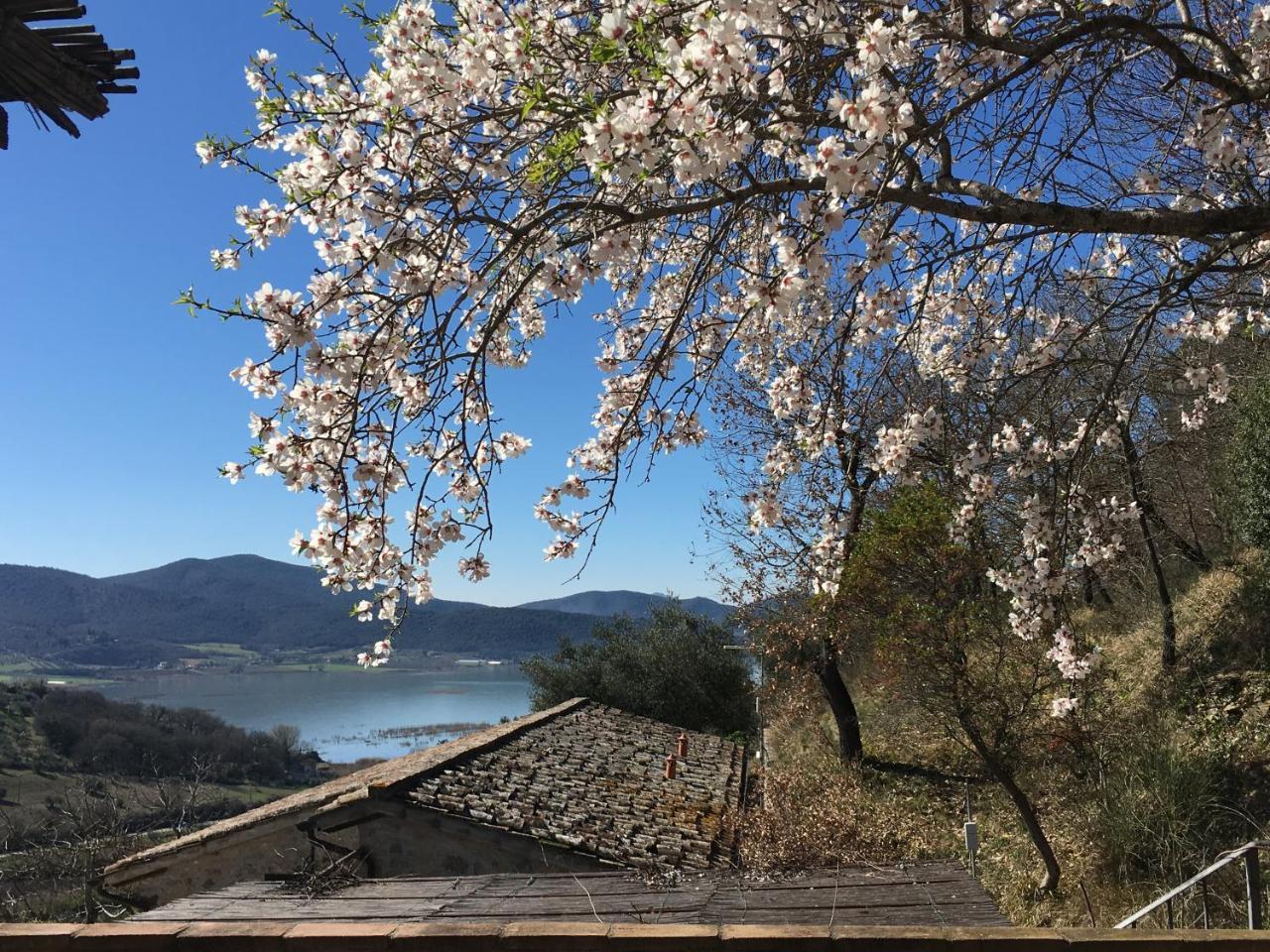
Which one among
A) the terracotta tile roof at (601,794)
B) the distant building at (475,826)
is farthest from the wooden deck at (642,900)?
the terracotta tile roof at (601,794)

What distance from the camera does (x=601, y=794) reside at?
11.2 meters

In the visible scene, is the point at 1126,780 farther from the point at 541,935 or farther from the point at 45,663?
the point at 45,663

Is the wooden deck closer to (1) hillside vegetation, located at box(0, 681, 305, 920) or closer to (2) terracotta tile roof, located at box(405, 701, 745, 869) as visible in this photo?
(2) terracotta tile roof, located at box(405, 701, 745, 869)

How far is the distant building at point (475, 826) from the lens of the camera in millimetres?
8945

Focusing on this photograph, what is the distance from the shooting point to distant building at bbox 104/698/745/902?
8945 millimetres

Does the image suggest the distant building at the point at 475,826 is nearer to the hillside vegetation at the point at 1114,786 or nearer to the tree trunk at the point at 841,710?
the hillside vegetation at the point at 1114,786

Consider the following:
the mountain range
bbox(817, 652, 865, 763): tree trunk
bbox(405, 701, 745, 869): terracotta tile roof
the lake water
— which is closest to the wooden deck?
bbox(405, 701, 745, 869): terracotta tile roof

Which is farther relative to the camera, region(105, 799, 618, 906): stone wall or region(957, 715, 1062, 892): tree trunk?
region(957, 715, 1062, 892): tree trunk

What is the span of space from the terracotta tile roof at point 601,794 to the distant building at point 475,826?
0.09ft

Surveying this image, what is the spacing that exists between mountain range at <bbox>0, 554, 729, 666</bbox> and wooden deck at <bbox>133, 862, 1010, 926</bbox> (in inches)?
2788

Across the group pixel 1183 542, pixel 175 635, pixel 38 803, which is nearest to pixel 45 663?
pixel 175 635

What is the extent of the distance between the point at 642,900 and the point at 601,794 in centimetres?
585

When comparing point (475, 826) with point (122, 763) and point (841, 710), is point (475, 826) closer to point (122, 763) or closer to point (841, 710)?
point (841, 710)

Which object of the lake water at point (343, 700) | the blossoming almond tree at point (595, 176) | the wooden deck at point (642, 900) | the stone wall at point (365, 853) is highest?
the blossoming almond tree at point (595, 176)
